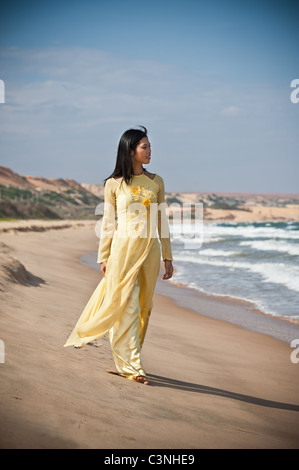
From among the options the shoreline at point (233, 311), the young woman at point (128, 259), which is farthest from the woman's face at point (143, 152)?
the shoreline at point (233, 311)

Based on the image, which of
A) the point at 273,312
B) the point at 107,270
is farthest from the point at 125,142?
the point at 273,312

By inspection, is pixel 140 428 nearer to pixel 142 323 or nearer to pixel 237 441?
pixel 237 441

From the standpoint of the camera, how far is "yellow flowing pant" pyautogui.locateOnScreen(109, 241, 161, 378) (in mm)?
3871

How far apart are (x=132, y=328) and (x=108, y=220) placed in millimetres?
874

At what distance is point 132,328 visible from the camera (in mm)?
3895

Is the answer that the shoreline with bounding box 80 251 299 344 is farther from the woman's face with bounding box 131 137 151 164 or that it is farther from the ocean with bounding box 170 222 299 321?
the woman's face with bounding box 131 137 151 164

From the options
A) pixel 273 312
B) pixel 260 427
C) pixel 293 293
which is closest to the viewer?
pixel 260 427

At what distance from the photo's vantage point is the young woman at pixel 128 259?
388 centimetres

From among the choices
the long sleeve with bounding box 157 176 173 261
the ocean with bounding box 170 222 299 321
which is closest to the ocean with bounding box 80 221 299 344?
the ocean with bounding box 170 222 299 321

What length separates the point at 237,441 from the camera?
2.84 m

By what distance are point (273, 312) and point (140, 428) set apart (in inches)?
255

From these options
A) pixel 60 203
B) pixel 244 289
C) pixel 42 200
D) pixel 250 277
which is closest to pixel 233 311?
pixel 244 289

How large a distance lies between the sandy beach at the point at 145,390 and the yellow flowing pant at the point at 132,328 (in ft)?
0.43

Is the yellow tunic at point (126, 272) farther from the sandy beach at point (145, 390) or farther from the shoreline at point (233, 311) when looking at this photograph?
the shoreline at point (233, 311)
